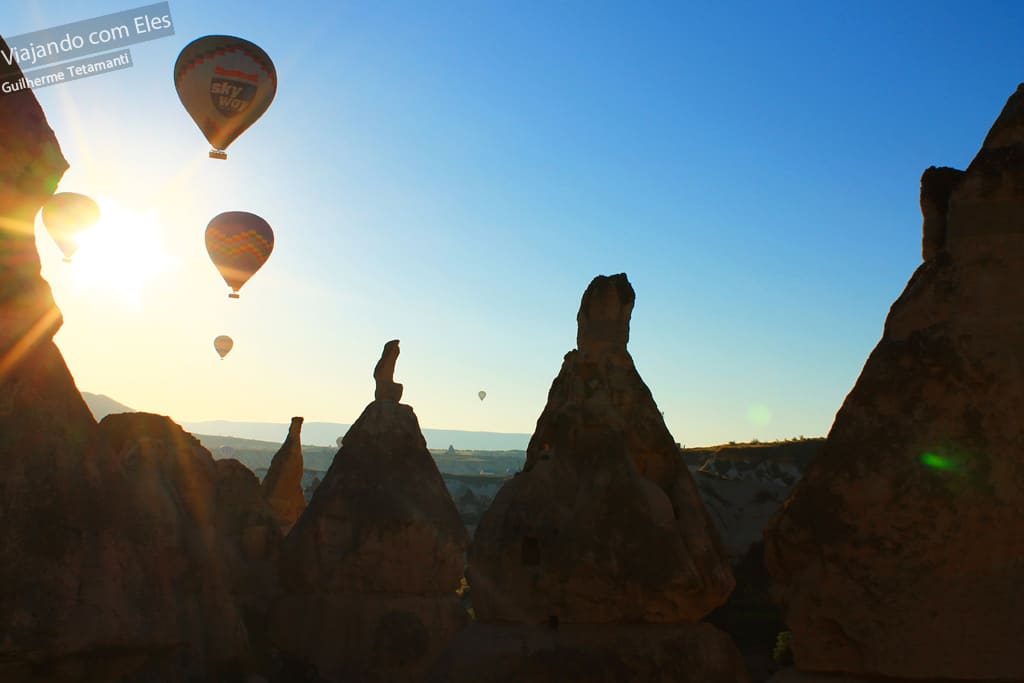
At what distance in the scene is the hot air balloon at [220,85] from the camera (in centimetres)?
2116

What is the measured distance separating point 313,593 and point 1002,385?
1276 centimetres

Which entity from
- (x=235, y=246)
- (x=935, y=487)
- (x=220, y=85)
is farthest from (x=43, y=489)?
(x=235, y=246)

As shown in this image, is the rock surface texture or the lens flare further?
the rock surface texture

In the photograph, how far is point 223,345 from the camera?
3612cm

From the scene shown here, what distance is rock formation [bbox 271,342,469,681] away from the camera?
15305 millimetres

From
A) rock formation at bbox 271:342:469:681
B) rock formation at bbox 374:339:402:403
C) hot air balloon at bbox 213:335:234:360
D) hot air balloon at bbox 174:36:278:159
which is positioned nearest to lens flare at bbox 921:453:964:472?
rock formation at bbox 271:342:469:681

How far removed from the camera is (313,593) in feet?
52.1

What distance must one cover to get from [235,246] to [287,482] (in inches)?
219

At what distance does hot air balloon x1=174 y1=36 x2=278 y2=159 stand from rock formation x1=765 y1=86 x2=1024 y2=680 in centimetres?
1820

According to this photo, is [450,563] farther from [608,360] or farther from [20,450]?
[20,450]

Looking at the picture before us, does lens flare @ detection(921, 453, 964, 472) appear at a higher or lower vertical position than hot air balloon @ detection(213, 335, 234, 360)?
lower

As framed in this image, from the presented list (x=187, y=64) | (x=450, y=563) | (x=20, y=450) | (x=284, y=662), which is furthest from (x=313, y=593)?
(x=187, y=64)

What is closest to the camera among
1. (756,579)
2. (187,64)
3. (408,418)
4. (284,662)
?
(284,662)

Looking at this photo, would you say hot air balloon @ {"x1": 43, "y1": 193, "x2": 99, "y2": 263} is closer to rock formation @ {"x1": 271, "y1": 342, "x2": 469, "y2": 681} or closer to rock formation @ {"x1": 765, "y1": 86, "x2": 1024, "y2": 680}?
rock formation @ {"x1": 271, "y1": 342, "x2": 469, "y2": 681}
